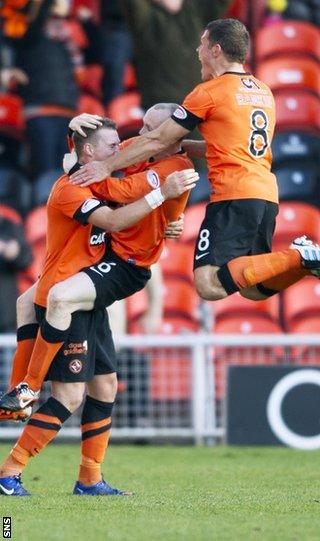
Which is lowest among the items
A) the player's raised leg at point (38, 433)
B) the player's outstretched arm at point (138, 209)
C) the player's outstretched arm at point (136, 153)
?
the player's raised leg at point (38, 433)

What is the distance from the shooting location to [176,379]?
11.1 m

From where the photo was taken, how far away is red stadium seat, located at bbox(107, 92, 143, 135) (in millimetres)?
12047

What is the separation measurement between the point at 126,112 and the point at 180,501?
6.02 metres

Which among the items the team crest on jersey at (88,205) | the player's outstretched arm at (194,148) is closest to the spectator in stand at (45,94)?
the player's outstretched arm at (194,148)

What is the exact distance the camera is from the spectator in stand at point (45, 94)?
11891 millimetres

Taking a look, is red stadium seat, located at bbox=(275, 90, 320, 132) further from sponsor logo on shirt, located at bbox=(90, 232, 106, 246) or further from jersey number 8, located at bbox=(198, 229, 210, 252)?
sponsor logo on shirt, located at bbox=(90, 232, 106, 246)

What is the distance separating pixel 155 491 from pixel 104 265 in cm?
127

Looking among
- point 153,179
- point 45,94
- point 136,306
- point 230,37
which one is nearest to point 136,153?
point 153,179

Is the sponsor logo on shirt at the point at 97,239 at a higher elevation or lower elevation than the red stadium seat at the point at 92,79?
lower

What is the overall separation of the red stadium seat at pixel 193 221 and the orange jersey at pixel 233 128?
452 cm

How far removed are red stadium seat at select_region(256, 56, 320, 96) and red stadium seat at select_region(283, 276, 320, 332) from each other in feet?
6.21

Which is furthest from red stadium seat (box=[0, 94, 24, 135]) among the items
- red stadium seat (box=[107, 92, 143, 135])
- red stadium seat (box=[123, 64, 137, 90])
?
red stadium seat (box=[123, 64, 137, 90])

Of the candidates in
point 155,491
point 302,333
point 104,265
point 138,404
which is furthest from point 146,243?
point 302,333

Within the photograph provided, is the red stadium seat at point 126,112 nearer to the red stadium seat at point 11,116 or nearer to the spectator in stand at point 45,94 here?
the spectator in stand at point 45,94
